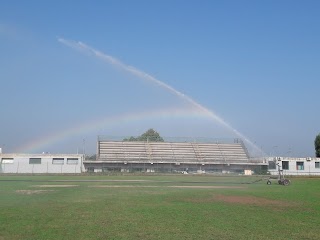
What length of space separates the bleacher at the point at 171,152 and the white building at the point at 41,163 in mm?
7141

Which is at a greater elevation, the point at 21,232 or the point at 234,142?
the point at 234,142

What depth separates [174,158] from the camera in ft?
353

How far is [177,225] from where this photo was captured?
59.4ft

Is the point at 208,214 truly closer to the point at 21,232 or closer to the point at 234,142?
the point at 21,232

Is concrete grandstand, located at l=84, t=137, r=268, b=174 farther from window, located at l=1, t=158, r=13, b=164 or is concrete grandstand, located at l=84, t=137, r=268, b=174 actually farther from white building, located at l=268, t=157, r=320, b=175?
window, located at l=1, t=158, r=13, b=164

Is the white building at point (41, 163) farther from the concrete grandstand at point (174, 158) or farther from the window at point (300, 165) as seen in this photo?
the window at point (300, 165)

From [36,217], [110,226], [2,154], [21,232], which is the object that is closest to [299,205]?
[110,226]

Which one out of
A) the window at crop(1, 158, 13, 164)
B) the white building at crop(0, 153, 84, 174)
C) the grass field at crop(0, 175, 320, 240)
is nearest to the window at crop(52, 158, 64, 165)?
the white building at crop(0, 153, 84, 174)

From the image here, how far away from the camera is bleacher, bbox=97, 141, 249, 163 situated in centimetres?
10500

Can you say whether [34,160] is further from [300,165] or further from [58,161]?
[300,165]

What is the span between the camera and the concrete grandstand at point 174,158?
324ft

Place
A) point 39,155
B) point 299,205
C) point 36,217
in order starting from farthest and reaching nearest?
point 39,155, point 299,205, point 36,217

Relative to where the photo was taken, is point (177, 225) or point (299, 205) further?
point (299, 205)

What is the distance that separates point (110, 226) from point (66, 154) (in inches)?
3230
